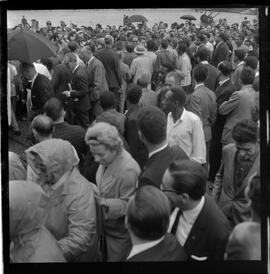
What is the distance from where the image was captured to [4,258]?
471 centimetres

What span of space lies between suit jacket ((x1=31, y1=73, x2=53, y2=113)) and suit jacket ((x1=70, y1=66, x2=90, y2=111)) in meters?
0.18

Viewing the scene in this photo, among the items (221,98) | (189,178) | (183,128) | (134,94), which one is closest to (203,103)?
(221,98)

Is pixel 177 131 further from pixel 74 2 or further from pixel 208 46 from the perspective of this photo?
pixel 74 2

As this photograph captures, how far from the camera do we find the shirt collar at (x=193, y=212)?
14.9ft

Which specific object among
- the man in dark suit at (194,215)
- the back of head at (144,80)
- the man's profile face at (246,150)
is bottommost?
the man in dark suit at (194,215)

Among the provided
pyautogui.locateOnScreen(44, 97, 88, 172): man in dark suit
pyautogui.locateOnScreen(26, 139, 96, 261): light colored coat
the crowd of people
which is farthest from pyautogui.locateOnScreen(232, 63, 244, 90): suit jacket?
pyautogui.locateOnScreen(26, 139, 96, 261): light colored coat

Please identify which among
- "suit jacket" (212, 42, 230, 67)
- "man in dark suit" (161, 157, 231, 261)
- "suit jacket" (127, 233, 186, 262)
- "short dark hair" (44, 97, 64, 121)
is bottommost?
"suit jacket" (127, 233, 186, 262)

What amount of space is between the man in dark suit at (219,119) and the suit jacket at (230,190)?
0.04 m

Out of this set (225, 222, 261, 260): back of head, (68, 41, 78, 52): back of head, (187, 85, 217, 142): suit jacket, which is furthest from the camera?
(68, 41, 78, 52): back of head

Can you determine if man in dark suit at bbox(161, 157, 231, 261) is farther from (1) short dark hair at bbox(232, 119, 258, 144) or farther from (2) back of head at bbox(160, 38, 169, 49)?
(2) back of head at bbox(160, 38, 169, 49)

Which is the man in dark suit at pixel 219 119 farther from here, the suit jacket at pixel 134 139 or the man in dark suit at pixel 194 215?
the suit jacket at pixel 134 139

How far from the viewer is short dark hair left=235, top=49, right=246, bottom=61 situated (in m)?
4.77

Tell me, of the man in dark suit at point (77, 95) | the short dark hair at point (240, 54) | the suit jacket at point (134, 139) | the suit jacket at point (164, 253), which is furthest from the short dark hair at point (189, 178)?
the short dark hair at point (240, 54)

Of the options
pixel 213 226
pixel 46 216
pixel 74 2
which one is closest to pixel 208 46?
pixel 74 2
